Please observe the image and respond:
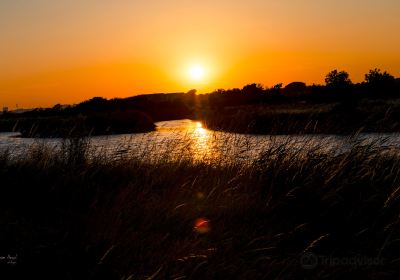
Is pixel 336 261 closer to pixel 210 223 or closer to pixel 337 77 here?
pixel 210 223

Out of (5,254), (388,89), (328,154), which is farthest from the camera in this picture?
(388,89)

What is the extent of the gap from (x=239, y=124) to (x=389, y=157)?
3.22 metres

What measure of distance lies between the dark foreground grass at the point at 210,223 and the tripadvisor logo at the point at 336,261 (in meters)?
0.01

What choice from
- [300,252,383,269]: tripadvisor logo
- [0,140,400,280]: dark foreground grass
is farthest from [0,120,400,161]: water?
[300,252,383,269]: tripadvisor logo

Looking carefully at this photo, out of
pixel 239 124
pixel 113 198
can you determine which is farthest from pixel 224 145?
pixel 113 198

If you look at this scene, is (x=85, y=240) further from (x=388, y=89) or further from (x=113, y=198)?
(x=388, y=89)

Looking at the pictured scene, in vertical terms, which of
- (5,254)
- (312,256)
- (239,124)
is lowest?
(312,256)

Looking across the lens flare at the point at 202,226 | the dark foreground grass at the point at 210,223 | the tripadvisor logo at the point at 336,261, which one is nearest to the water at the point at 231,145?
the dark foreground grass at the point at 210,223

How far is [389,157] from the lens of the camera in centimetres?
916

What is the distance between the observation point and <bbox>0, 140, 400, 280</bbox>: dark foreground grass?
14.0 ft

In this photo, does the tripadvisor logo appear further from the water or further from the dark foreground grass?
the water

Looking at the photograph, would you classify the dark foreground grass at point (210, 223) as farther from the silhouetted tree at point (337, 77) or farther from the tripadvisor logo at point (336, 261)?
the silhouetted tree at point (337, 77)

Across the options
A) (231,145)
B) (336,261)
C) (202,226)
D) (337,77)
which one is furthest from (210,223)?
(337,77)

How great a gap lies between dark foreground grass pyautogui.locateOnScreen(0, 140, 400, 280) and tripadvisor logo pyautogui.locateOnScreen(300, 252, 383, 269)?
0.01 m
